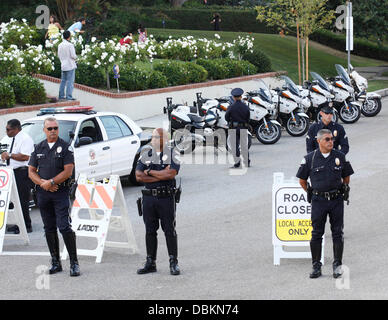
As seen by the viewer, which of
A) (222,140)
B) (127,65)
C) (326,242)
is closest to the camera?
(326,242)

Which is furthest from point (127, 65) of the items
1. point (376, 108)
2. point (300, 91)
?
point (376, 108)

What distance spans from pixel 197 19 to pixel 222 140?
104 ft

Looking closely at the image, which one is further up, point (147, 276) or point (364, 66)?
point (147, 276)

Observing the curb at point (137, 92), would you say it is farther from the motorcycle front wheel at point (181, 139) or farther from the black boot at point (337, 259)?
the black boot at point (337, 259)

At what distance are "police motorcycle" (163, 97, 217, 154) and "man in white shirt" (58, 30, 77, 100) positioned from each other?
181 inches

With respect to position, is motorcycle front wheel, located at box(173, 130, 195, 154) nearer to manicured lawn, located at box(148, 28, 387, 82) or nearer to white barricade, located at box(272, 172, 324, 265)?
white barricade, located at box(272, 172, 324, 265)

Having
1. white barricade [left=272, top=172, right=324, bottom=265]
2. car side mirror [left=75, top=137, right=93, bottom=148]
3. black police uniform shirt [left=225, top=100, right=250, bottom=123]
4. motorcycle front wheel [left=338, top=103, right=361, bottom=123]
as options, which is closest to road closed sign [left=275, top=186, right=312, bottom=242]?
white barricade [left=272, top=172, right=324, bottom=265]

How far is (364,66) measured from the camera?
4138 cm

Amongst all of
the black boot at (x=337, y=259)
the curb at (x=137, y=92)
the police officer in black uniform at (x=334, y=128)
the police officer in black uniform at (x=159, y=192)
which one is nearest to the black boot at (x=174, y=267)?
the police officer in black uniform at (x=159, y=192)

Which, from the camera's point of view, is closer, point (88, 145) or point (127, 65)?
point (88, 145)

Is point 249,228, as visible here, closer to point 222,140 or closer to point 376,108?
point 222,140

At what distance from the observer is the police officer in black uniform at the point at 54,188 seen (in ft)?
31.8

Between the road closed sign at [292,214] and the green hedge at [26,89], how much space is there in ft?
41.5

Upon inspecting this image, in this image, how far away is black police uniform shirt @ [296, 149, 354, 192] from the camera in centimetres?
909
